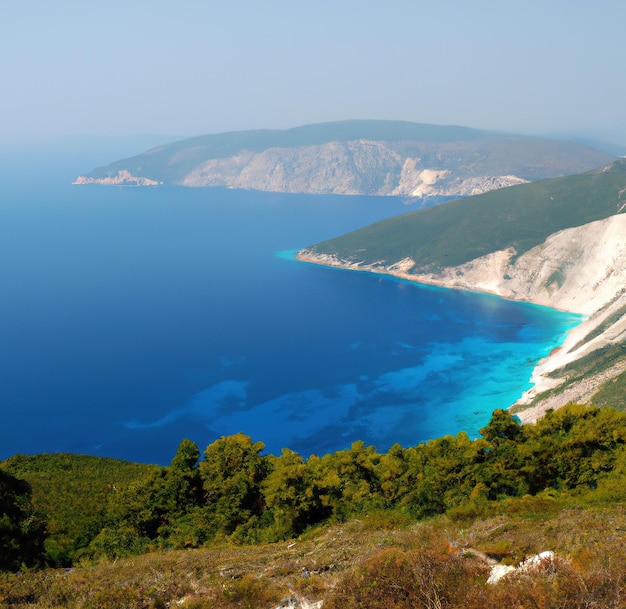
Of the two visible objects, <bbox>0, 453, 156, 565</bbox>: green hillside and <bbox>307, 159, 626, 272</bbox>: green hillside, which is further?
<bbox>307, 159, 626, 272</bbox>: green hillside

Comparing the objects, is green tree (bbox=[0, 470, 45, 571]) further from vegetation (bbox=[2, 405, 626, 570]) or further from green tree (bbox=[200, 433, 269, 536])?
green tree (bbox=[200, 433, 269, 536])

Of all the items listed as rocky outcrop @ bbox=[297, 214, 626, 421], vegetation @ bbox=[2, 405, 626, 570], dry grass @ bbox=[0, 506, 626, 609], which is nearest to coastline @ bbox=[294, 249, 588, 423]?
rocky outcrop @ bbox=[297, 214, 626, 421]

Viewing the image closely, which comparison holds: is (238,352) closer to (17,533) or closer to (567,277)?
(567,277)

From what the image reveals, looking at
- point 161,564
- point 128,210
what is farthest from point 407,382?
point 128,210

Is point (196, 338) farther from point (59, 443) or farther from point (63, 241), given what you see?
point (63, 241)

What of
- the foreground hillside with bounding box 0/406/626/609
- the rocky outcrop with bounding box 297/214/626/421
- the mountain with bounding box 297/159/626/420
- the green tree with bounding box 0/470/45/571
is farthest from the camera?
the mountain with bounding box 297/159/626/420

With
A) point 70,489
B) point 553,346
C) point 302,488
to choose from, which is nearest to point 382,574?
point 302,488
